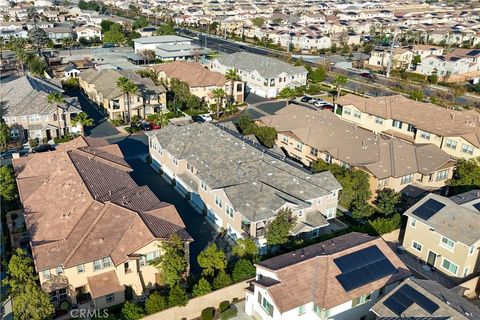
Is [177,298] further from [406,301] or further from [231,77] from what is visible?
[231,77]

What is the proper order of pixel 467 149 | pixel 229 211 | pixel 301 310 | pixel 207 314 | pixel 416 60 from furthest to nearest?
1. pixel 416 60
2. pixel 467 149
3. pixel 229 211
4. pixel 207 314
5. pixel 301 310

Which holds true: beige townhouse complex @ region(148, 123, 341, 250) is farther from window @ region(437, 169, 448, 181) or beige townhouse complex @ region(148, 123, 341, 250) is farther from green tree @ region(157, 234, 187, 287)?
window @ region(437, 169, 448, 181)

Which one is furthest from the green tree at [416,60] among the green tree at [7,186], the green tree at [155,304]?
the green tree at [155,304]

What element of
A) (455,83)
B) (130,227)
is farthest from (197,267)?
(455,83)

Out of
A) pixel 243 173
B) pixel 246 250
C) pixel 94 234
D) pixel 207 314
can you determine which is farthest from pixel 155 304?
pixel 243 173

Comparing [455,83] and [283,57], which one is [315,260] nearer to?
[455,83]

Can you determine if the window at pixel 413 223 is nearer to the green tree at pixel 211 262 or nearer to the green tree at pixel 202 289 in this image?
the green tree at pixel 211 262
